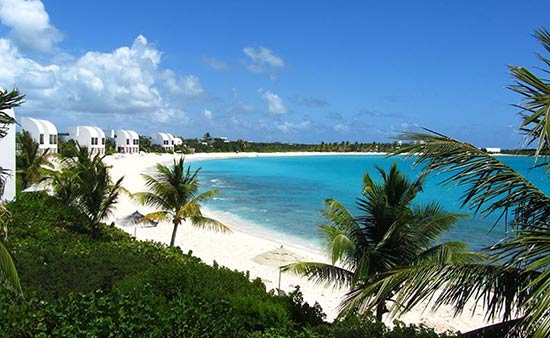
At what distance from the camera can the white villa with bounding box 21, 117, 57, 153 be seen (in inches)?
1939

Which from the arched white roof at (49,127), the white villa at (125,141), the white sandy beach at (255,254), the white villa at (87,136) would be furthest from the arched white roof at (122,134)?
the white sandy beach at (255,254)

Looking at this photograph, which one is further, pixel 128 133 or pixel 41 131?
pixel 128 133

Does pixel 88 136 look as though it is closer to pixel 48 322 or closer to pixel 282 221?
pixel 282 221

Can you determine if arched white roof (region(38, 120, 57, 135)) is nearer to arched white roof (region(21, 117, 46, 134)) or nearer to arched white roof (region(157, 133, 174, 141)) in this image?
arched white roof (region(21, 117, 46, 134))

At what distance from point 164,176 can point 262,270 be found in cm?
541

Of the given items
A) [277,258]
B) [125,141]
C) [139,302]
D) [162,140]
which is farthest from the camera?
[162,140]

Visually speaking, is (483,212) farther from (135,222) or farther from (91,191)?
(135,222)

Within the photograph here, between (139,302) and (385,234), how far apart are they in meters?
5.58

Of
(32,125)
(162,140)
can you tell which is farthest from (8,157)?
(162,140)

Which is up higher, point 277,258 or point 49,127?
point 49,127

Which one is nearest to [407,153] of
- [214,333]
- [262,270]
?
[214,333]

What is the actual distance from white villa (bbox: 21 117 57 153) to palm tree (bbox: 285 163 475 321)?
46861mm

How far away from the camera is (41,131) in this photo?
50031 millimetres

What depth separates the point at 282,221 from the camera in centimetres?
3072
